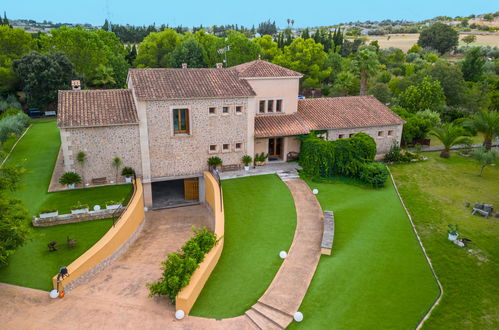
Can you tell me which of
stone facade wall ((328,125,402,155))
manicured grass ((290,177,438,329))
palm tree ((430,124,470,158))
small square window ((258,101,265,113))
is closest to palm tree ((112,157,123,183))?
small square window ((258,101,265,113))

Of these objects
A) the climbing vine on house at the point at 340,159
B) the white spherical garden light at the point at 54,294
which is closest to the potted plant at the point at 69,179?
the white spherical garden light at the point at 54,294

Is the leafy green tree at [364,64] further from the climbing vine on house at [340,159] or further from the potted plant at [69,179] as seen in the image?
the potted plant at [69,179]

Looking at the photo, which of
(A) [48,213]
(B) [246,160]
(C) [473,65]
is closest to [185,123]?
(B) [246,160]

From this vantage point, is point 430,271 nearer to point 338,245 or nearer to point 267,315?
point 338,245

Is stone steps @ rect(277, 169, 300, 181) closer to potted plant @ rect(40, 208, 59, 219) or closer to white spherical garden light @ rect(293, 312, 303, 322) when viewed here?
white spherical garden light @ rect(293, 312, 303, 322)

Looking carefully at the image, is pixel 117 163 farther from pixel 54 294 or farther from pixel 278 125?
pixel 278 125

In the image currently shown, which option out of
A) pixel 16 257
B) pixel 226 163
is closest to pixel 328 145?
pixel 226 163

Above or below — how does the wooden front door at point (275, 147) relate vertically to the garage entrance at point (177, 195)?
above
